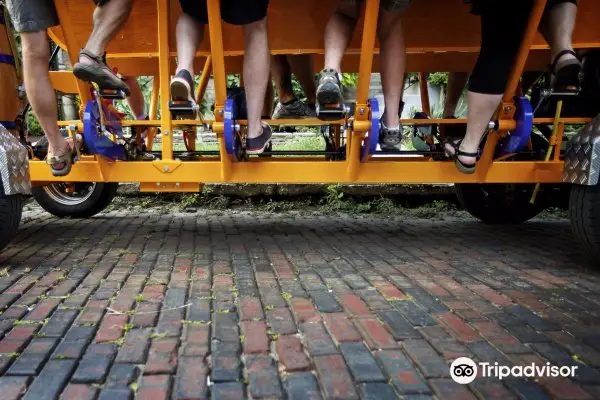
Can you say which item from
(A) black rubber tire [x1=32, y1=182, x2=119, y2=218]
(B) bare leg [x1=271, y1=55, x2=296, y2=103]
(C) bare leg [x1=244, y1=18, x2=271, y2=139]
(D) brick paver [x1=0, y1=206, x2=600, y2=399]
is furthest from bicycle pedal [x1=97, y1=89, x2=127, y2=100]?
(A) black rubber tire [x1=32, y1=182, x2=119, y2=218]

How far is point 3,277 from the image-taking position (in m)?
2.67

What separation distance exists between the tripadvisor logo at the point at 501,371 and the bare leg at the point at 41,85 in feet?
9.18

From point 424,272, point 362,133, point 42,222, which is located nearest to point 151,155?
point 42,222

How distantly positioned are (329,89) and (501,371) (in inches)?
68.0

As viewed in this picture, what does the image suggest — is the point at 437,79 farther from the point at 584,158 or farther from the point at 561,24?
the point at 584,158

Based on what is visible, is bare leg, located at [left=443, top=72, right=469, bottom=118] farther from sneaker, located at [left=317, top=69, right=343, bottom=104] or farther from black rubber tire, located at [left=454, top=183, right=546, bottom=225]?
sneaker, located at [left=317, top=69, right=343, bottom=104]

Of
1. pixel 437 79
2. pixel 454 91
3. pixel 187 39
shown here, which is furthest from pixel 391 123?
pixel 437 79

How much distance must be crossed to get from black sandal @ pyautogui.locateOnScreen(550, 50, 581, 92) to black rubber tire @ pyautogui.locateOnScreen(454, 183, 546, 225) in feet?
5.25

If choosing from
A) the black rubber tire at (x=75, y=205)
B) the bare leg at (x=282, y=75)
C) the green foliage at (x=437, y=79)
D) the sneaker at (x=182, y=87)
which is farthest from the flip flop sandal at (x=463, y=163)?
the green foliage at (x=437, y=79)

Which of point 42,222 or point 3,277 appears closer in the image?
point 3,277

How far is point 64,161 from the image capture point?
330 centimetres

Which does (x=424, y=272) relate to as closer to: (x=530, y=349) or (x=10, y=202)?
(x=530, y=349)

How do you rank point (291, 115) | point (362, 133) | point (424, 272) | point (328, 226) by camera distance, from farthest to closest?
point (328, 226)
point (291, 115)
point (362, 133)
point (424, 272)

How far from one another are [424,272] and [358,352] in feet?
3.98
